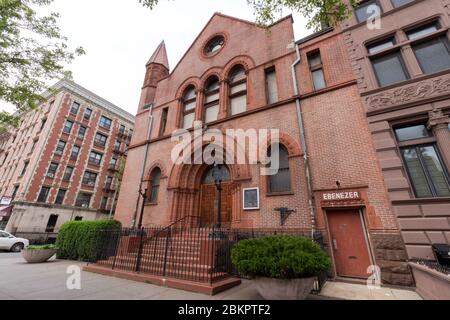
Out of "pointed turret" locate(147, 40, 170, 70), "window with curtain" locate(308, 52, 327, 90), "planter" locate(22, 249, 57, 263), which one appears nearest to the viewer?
"planter" locate(22, 249, 57, 263)

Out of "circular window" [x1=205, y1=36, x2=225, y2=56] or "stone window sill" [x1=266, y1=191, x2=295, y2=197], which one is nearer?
"stone window sill" [x1=266, y1=191, x2=295, y2=197]

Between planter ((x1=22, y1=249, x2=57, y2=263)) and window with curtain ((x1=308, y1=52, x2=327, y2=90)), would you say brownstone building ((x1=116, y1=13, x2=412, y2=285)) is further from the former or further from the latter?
planter ((x1=22, y1=249, x2=57, y2=263))

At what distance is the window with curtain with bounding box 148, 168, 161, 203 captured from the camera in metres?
13.3

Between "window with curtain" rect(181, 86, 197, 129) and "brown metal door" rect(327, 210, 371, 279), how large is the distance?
403 inches

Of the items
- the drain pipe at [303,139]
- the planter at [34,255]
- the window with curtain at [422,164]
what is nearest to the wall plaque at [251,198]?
the drain pipe at [303,139]

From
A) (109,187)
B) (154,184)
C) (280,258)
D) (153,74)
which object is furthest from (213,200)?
(109,187)

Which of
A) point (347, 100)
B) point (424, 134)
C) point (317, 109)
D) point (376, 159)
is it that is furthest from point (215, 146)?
point (424, 134)

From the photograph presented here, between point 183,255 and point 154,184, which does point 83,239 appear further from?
point 183,255

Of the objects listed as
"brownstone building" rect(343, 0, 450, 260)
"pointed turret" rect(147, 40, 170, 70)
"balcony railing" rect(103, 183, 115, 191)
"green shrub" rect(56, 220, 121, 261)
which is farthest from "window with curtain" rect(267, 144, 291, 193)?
"balcony railing" rect(103, 183, 115, 191)

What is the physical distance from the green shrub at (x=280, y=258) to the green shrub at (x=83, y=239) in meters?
7.92

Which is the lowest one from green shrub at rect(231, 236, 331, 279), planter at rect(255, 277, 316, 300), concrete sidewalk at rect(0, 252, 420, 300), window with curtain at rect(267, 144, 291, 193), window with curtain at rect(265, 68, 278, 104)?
concrete sidewalk at rect(0, 252, 420, 300)

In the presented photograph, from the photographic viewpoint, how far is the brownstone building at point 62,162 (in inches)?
1028

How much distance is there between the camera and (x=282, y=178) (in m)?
9.52

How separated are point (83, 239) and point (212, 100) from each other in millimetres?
11183
